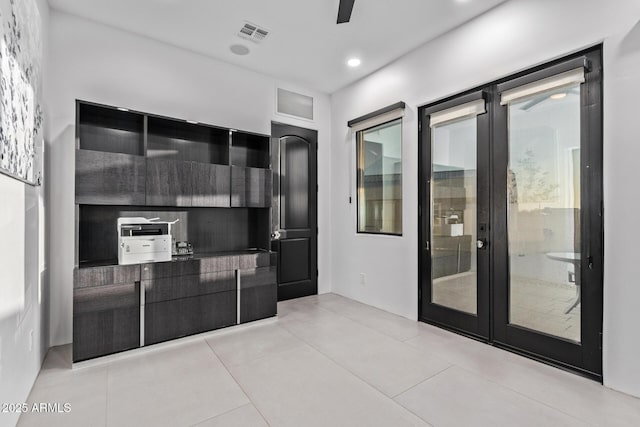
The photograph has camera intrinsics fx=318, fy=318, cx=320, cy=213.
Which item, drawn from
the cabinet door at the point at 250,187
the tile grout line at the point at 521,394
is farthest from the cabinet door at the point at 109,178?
the tile grout line at the point at 521,394

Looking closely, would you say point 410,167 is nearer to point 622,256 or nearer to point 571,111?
point 571,111

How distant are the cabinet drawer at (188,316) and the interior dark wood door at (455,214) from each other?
2171 mm

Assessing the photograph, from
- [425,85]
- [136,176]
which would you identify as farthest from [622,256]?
[136,176]

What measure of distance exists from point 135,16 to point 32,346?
2955 millimetres

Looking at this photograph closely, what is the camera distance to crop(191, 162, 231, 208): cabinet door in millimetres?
3274

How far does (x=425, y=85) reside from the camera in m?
3.57

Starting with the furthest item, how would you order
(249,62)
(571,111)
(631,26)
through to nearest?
1. (249,62)
2. (571,111)
3. (631,26)

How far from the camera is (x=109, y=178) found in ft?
9.18

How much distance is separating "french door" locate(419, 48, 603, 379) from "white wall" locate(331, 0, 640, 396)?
9cm

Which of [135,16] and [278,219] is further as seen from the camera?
[278,219]

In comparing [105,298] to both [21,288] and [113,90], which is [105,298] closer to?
[21,288]

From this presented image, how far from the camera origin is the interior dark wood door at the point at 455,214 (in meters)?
3.07

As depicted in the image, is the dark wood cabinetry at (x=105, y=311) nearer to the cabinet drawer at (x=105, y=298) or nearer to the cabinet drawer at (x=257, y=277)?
the cabinet drawer at (x=105, y=298)

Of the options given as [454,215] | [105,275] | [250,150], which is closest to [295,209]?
[250,150]
